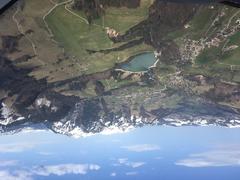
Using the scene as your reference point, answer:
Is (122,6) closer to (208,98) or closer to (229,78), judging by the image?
(229,78)

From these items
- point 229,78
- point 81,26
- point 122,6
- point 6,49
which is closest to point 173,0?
point 122,6

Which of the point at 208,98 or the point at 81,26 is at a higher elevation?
the point at 81,26

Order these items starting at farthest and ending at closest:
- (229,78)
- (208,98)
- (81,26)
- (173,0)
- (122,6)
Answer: (208,98) → (229,78) → (81,26) → (122,6) → (173,0)

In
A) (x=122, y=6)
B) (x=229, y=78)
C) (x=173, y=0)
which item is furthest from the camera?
(x=229, y=78)

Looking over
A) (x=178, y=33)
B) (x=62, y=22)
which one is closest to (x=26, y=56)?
(x=62, y=22)

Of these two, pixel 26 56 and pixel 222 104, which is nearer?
pixel 26 56

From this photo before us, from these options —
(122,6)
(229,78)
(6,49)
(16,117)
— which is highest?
(122,6)
